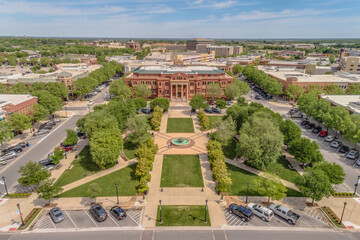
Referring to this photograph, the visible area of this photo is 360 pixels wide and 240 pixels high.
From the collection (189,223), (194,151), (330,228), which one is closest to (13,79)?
(194,151)

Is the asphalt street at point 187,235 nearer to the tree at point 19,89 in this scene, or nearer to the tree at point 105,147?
the tree at point 105,147

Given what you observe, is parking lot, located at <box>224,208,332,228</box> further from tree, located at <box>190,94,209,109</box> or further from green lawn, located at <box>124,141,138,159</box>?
tree, located at <box>190,94,209,109</box>

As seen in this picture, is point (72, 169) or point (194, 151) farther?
point (194, 151)

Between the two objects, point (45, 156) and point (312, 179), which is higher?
point (312, 179)

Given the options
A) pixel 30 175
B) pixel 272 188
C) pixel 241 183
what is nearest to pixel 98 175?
pixel 30 175

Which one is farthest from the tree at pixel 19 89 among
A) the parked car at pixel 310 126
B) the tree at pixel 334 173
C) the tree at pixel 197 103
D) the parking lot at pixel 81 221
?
the parked car at pixel 310 126

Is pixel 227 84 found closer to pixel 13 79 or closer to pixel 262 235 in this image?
pixel 262 235

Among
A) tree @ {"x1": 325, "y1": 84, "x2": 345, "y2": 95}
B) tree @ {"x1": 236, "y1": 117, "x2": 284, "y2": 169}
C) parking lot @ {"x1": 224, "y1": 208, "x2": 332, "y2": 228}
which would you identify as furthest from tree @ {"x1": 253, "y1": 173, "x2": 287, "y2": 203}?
tree @ {"x1": 325, "y1": 84, "x2": 345, "y2": 95}
